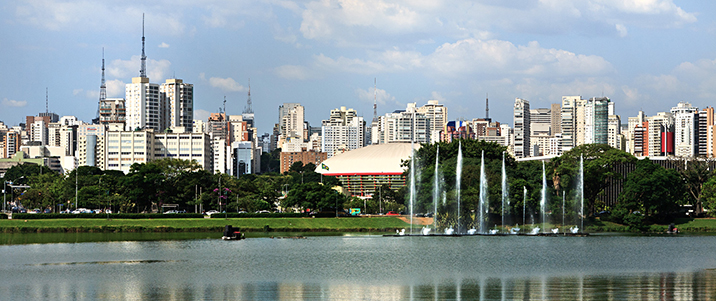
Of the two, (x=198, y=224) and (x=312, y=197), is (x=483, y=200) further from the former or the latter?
(x=198, y=224)

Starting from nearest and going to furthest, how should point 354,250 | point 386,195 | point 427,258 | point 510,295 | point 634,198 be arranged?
point 510,295
point 427,258
point 354,250
point 634,198
point 386,195

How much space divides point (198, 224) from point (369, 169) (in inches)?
3483

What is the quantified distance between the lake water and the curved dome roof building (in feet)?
337

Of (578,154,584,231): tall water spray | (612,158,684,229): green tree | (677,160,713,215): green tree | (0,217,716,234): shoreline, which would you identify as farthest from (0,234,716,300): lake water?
(677,160,713,215): green tree

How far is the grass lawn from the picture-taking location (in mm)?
84812

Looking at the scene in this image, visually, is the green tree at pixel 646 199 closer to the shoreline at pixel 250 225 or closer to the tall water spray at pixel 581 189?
the shoreline at pixel 250 225

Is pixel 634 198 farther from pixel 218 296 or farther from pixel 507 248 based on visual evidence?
pixel 218 296

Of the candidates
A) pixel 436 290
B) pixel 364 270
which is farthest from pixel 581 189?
pixel 436 290

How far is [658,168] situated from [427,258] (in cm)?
5298

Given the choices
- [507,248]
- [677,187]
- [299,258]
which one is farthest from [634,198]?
[299,258]

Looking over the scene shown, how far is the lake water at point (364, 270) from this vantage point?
34.4 m

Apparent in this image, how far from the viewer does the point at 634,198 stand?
86938 millimetres

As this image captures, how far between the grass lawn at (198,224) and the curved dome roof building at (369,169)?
75.3m

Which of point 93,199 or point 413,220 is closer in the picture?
point 413,220
